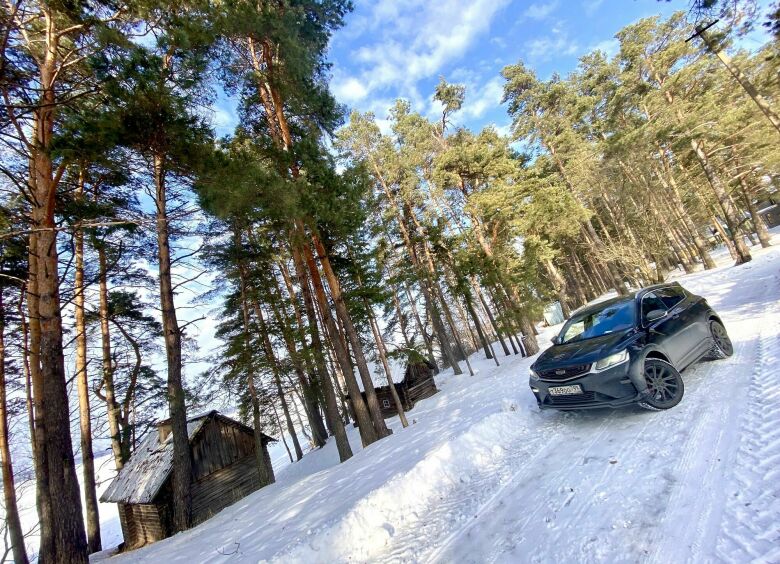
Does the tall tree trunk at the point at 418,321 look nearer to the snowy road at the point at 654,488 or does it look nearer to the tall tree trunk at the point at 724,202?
the tall tree trunk at the point at 724,202

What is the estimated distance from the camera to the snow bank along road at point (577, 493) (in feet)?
8.13

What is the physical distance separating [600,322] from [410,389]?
1633cm

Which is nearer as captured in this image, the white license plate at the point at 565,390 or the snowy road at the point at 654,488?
the snowy road at the point at 654,488

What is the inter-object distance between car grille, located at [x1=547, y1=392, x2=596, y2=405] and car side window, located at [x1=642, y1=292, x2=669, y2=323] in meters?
1.89

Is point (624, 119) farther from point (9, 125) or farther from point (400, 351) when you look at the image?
point (9, 125)

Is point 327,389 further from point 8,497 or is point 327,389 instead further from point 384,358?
point 8,497

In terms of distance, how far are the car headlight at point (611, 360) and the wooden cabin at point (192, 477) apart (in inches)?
611

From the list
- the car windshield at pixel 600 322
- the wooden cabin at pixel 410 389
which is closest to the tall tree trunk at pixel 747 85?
the car windshield at pixel 600 322

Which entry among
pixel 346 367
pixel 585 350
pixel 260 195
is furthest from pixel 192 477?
pixel 585 350

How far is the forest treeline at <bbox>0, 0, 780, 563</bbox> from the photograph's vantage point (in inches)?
236

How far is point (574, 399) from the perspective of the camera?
15.2 feet

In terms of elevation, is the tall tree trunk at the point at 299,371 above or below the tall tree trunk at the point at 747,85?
below

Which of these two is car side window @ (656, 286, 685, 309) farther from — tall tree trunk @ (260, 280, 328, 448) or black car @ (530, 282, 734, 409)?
tall tree trunk @ (260, 280, 328, 448)

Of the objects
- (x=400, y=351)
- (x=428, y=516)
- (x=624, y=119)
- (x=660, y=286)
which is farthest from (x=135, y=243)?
(x=624, y=119)
